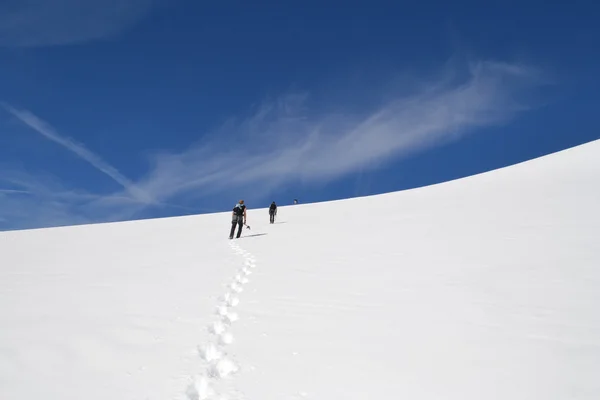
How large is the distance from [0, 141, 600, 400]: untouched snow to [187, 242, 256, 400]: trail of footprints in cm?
2

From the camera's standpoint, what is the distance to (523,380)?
3.20 metres

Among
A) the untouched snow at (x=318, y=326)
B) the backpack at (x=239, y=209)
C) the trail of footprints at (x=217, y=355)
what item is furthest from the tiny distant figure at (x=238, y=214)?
the trail of footprints at (x=217, y=355)

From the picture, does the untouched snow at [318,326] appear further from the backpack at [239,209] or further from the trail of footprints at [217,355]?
the backpack at [239,209]

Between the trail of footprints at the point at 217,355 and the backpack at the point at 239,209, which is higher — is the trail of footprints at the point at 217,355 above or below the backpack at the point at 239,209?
below

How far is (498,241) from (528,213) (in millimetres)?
5452

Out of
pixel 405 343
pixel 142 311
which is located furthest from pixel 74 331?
pixel 405 343

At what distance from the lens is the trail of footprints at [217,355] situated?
3.07m

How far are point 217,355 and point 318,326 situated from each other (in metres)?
1.32

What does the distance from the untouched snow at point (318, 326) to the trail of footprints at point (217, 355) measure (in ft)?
0.06

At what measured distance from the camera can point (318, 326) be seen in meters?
4.55

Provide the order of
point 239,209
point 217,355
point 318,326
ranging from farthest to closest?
point 239,209
point 318,326
point 217,355

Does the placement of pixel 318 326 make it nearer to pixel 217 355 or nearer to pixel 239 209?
pixel 217 355

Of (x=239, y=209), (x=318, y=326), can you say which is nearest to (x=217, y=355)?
(x=318, y=326)

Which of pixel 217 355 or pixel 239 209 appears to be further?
pixel 239 209
